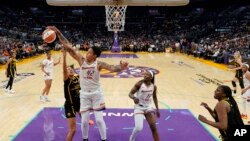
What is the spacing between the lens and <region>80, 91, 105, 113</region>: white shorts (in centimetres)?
637

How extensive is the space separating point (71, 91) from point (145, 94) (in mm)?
1462

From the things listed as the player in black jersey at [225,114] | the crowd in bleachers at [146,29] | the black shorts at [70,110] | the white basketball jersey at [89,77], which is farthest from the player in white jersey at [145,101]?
the crowd in bleachers at [146,29]

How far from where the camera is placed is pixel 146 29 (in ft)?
156

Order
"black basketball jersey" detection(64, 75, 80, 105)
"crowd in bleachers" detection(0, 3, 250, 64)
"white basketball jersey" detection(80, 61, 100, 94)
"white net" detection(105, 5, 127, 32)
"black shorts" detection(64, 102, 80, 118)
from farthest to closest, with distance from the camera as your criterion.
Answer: "crowd in bleachers" detection(0, 3, 250, 64), "white net" detection(105, 5, 127, 32), "black basketball jersey" detection(64, 75, 80, 105), "black shorts" detection(64, 102, 80, 118), "white basketball jersey" detection(80, 61, 100, 94)

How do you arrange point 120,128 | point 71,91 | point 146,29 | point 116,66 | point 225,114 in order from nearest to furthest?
point 225,114
point 116,66
point 71,91
point 120,128
point 146,29

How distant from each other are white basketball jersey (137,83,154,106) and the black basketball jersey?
1.23 m

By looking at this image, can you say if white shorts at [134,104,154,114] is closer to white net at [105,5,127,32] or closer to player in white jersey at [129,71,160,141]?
player in white jersey at [129,71,160,141]

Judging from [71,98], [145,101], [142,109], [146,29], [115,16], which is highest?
[115,16]

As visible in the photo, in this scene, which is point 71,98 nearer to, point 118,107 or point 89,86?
point 89,86

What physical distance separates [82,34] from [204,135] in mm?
40389

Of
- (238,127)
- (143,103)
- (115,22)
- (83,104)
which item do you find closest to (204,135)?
(143,103)

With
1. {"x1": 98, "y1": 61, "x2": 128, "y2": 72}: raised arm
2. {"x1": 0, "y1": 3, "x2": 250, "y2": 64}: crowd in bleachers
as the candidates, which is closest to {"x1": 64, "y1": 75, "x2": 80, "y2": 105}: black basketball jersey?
{"x1": 98, "y1": 61, "x2": 128, "y2": 72}: raised arm

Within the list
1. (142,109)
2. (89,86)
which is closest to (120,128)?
(142,109)

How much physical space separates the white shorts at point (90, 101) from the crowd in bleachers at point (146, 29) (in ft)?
84.3
